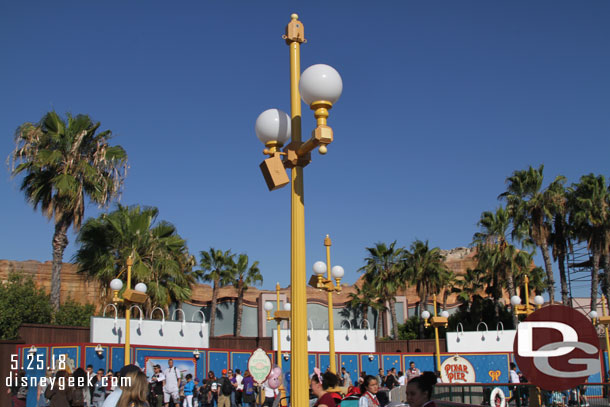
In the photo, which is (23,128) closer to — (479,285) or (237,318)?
(237,318)

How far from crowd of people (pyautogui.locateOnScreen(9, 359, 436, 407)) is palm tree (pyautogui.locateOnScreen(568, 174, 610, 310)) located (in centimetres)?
1906

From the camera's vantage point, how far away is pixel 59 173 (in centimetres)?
2684

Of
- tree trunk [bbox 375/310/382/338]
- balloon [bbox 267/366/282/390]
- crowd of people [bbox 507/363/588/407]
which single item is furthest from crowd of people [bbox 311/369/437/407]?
tree trunk [bbox 375/310/382/338]

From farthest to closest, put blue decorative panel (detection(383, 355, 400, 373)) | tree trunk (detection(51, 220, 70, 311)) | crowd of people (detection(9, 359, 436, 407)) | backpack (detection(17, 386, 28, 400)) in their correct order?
blue decorative panel (detection(383, 355, 400, 373))
tree trunk (detection(51, 220, 70, 311))
backpack (detection(17, 386, 28, 400))
crowd of people (detection(9, 359, 436, 407))

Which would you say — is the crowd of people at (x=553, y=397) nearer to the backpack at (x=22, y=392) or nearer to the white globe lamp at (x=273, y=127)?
the white globe lamp at (x=273, y=127)

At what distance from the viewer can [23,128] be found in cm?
2700

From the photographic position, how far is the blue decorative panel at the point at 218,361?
82.0ft

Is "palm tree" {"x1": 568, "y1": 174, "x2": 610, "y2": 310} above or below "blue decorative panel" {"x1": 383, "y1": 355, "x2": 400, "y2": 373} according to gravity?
above

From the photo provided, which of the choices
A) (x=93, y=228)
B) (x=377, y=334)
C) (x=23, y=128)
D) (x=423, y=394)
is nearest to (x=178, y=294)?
(x=93, y=228)

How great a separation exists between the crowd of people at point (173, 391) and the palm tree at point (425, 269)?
18.6 m

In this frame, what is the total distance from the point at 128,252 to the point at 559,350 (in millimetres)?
24698

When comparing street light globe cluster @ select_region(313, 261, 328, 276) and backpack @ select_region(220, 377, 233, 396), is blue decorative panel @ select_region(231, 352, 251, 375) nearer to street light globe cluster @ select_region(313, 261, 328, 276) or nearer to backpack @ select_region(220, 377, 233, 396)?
backpack @ select_region(220, 377, 233, 396)

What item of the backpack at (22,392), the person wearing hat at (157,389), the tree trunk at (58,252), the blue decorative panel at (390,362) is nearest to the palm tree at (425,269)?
the blue decorative panel at (390,362)

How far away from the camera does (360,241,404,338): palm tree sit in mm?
42875
